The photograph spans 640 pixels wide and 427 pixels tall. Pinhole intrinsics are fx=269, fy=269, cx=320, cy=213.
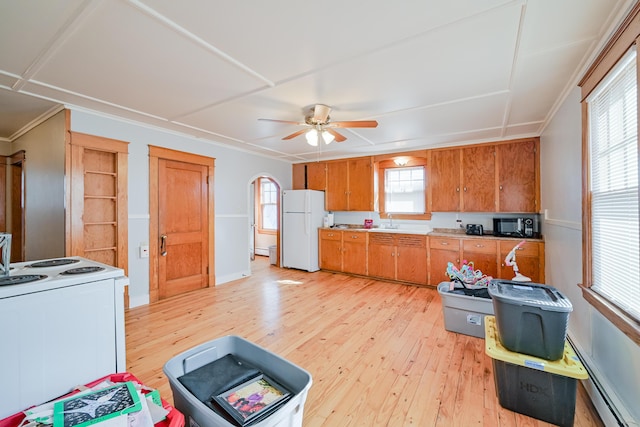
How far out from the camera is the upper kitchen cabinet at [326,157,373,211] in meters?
5.36

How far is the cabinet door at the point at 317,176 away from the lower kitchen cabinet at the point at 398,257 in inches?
65.9

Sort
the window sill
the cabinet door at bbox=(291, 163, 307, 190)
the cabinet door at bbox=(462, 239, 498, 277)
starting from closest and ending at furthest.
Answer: the window sill
the cabinet door at bbox=(462, 239, 498, 277)
the cabinet door at bbox=(291, 163, 307, 190)

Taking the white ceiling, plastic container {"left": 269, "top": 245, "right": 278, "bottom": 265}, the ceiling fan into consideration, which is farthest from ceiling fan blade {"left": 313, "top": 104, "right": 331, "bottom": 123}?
plastic container {"left": 269, "top": 245, "right": 278, "bottom": 265}

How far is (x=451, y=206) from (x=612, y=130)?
2.84 m

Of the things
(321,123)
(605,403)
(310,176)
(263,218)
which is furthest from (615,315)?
(263,218)

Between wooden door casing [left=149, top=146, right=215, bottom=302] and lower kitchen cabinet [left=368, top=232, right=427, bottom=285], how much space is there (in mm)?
2853

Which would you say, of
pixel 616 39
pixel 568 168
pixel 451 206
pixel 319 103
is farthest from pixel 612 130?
pixel 451 206

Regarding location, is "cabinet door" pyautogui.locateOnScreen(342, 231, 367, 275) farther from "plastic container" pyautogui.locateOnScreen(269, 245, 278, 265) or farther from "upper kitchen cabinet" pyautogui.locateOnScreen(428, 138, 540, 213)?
"plastic container" pyautogui.locateOnScreen(269, 245, 278, 265)

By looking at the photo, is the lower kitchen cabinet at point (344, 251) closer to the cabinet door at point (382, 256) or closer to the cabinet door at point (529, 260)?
the cabinet door at point (382, 256)

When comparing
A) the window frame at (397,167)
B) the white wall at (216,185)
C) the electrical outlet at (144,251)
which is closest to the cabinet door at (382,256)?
the window frame at (397,167)

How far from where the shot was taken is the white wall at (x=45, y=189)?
119 inches

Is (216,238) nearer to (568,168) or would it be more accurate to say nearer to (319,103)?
(319,103)

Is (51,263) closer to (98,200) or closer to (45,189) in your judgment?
(98,200)

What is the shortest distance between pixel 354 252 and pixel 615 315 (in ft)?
12.6
